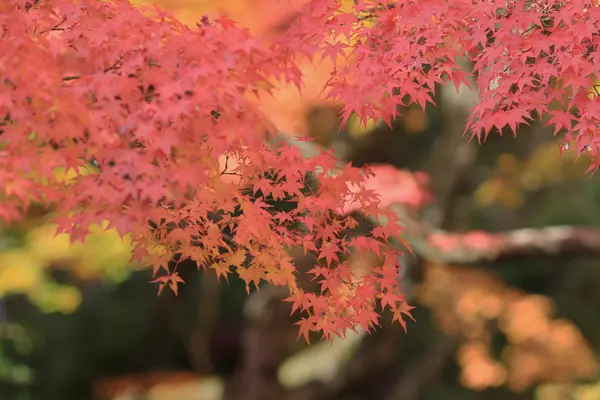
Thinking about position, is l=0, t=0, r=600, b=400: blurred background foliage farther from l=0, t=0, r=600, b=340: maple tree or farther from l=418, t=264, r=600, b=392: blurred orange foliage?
l=0, t=0, r=600, b=340: maple tree

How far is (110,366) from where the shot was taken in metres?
10.3

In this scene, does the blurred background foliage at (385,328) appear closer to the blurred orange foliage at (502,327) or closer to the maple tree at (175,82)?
the blurred orange foliage at (502,327)

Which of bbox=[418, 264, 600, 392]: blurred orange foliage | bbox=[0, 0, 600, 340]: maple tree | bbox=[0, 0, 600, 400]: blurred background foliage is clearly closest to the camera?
bbox=[0, 0, 600, 340]: maple tree

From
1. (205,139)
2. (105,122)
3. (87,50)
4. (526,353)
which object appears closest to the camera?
(105,122)

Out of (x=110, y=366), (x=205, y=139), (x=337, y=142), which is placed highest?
(x=205, y=139)

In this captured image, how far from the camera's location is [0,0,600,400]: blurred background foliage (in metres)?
7.11

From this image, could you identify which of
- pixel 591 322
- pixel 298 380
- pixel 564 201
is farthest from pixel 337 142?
pixel 591 322

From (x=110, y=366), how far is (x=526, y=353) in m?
5.65

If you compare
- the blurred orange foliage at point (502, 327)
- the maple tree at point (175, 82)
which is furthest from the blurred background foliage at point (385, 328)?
the maple tree at point (175, 82)

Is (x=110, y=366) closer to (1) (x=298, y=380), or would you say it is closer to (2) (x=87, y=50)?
(1) (x=298, y=380)

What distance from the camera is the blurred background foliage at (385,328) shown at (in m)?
7.11

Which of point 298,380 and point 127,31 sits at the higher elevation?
point 127,31

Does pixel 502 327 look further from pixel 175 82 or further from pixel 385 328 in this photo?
pixel 175 82

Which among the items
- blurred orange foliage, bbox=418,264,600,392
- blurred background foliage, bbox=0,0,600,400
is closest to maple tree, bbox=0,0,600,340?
blurred background foliage, bbox=0,0,600,400
